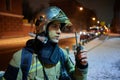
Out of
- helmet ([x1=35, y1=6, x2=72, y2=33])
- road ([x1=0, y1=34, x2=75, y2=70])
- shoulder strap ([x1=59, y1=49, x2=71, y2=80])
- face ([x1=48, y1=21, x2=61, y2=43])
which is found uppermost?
helmet ([x1=35, y1=6, x2=72, y2=33])

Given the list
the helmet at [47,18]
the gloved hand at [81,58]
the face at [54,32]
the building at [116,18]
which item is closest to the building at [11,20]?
the helmet at [47,18]

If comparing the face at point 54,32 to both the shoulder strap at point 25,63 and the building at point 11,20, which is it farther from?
the building at point 11,20

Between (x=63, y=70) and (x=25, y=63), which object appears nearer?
(x=25, y=63)

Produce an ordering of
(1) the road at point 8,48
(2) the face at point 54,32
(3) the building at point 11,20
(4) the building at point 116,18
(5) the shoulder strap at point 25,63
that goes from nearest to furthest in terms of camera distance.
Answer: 1. (5) the shoulder strap at point 25,63
2. (2) the face at point 54,32
3. (1) the road at point 8,48
4. (3) the building at point 11,20
5. (4) the building at point 116,18

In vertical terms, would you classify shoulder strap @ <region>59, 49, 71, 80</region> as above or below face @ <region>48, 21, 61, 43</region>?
below

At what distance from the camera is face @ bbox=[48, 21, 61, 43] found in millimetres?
2492

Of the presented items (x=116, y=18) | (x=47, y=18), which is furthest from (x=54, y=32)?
(x=116, y=18)

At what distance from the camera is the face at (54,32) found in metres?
2.49

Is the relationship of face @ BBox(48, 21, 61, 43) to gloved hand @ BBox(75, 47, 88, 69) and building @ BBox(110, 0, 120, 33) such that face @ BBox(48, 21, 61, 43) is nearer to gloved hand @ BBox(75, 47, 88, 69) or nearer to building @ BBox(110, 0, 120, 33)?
gloved hand @ BBox(75, 47, 88, 69)

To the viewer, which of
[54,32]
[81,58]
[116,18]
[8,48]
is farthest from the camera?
[116,18]

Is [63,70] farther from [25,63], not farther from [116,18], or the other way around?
[116,18]

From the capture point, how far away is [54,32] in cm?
254

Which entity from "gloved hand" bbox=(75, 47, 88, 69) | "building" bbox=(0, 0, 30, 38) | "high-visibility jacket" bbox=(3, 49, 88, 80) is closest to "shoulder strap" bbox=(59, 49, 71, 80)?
"high-visibility jacket" bbox=(3, 49, 88, 80)

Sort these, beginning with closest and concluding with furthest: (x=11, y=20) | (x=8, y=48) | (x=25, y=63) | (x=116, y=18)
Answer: (x=25, y=63)
(x=8, y=48)
(x=11, y=20)
(x=116, y=18)
